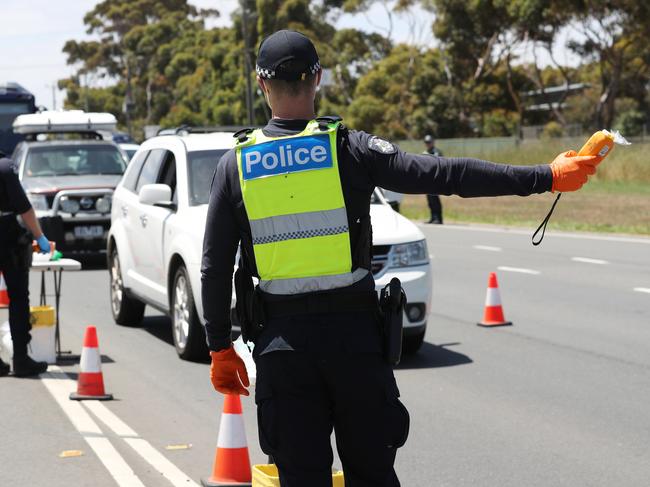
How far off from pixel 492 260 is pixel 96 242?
5.70 metres

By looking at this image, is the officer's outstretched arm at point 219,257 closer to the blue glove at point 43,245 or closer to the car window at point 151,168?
the blue glove at point 43,245

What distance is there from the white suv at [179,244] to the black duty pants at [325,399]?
5.19 meters

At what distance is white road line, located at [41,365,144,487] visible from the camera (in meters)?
6.46

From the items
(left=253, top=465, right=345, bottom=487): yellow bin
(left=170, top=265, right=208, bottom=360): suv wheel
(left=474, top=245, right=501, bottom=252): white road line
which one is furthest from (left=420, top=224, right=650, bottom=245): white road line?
(left=253, top=465, right=345, bottom=487): yellow bin

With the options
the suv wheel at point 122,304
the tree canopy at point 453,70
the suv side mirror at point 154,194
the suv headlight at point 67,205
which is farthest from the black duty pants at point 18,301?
the tree canopy at point 453,70

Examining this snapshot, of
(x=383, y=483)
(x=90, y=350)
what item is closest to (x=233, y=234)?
(x=383, y=483)

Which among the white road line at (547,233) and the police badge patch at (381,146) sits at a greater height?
the police badge patch at (381,146)

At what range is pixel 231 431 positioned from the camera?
6.09 metres

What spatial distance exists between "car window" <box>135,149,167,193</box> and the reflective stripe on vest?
7702mm

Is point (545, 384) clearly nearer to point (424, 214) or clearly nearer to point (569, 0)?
point (424, 214)

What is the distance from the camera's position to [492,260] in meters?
18.3

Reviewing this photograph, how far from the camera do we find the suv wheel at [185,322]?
32.2 ft

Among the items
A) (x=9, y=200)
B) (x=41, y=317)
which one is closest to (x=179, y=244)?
(x=41, y=317)

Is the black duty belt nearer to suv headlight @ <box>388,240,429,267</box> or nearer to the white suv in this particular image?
the white suv
